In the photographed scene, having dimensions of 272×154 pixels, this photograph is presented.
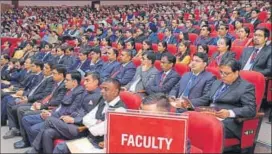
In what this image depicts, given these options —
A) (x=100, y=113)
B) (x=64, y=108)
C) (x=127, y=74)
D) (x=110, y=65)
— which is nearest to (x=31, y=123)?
A: (x=64, y=108)

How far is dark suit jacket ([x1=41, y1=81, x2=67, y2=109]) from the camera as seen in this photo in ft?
10.0

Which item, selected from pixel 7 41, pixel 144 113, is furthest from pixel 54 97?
pixel 7 41

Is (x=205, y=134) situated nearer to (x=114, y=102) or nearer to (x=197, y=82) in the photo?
(x=114, y=102)

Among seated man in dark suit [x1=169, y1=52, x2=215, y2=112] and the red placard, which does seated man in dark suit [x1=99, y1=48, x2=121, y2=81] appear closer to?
seated man in dark suit [x1=169, y1=52, x2=215, y2=112]

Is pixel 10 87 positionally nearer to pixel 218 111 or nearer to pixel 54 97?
pixel 54 97

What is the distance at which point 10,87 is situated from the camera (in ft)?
13.4

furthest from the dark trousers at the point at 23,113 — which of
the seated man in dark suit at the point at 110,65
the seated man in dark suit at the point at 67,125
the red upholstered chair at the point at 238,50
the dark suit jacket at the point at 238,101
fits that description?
the red upholstered chair at the point at 238,50

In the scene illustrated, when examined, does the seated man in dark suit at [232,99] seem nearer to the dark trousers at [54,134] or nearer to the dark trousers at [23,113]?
the dark trousers at [54,134]

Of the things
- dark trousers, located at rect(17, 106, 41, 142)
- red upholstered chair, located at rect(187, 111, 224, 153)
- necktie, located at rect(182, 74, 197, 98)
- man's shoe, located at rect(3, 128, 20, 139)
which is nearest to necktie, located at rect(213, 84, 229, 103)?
necktie, located at rect(182, 74, 197, 98)

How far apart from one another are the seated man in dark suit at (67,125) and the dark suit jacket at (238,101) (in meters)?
0.80

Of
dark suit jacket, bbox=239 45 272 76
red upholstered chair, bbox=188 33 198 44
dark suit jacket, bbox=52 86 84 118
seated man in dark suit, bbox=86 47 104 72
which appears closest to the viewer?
dark suit jacket, bbox=52 86 84 118

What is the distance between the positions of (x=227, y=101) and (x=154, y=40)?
4.04 meters

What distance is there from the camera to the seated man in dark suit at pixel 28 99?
3241mm

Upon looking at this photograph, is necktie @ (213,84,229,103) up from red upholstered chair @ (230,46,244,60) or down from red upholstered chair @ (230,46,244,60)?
down
